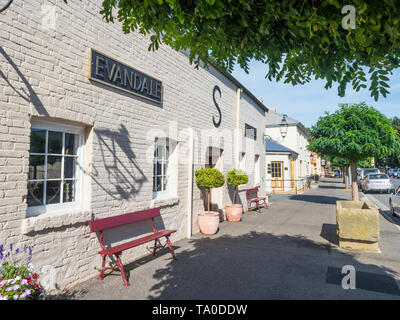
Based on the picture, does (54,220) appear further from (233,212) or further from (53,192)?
(233,212)

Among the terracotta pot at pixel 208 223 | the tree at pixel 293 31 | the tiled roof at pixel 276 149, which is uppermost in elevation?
the tiled roof at pixel 276 149

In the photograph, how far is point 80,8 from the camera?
441 centimetres

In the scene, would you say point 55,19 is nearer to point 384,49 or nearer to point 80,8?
point 80,8

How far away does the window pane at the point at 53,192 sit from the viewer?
4.09 m

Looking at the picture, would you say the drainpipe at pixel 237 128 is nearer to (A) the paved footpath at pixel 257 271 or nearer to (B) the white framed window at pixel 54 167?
(A) the paved footpath at pixel 257 271

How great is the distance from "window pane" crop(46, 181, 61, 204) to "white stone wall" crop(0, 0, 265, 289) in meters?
0.33

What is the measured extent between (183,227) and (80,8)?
518 centimetres

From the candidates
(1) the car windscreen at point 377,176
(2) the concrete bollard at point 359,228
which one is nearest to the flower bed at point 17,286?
(2) the concrete bollard at point 359,228

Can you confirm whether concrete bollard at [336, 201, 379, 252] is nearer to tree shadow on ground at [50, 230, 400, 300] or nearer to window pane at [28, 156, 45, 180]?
tree shadow on ground at [50, 230, 400, 300]

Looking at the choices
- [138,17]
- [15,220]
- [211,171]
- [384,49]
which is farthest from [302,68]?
[211,171]

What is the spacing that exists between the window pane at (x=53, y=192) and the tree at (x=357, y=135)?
10.3 m

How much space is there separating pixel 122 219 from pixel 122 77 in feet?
8.59

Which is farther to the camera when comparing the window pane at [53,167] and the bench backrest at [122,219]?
the bench backrest at [122,219]

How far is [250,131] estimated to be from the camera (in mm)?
12234
